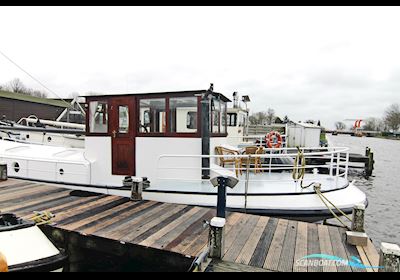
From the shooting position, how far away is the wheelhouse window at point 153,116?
20.2 feet

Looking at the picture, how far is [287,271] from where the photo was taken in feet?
10.3

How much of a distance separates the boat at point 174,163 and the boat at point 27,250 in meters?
2.05

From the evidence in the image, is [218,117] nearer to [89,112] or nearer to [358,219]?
[89,112]

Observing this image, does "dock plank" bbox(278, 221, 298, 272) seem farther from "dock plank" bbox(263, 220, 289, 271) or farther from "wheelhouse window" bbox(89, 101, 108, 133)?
"wheelhouse window" bbox(89, 101, 108, 133)

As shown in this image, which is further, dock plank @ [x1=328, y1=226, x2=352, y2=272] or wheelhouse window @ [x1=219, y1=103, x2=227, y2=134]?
wheelhouse window @ [x1=219, y1=103, x2=227, y2=134]

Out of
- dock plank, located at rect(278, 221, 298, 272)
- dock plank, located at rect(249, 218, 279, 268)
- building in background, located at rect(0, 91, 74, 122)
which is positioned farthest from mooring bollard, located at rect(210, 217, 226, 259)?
building in background, located at rect(0, 91, 74, 122)

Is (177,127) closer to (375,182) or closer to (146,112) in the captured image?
(146,112)

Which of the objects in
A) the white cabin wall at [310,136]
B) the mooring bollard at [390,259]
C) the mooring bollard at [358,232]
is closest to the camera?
the mooring bollard at [390,259]

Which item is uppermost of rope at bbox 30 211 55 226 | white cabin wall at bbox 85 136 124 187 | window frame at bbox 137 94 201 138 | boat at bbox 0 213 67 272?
window frame at bbox 137 94 201 138

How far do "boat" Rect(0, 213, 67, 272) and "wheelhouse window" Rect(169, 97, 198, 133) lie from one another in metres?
3.22

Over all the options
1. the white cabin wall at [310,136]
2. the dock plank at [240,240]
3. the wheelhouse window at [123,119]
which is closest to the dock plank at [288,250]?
the dock plank at [240,240]

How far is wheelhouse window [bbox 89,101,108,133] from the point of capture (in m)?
6.54

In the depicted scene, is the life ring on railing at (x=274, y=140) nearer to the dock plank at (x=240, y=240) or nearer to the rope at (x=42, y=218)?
the dock plank at (x=240, y=240)
